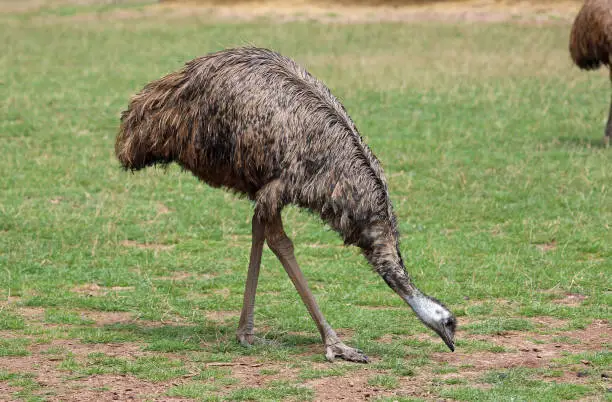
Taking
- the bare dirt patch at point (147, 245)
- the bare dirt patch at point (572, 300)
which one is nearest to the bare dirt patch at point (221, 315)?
the bare dirt patch at point (147, 245)

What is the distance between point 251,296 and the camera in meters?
6.36

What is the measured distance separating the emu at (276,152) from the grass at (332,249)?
0.46 meters

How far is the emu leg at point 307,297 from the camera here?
596cm

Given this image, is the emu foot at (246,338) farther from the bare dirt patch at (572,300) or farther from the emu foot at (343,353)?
the bare dirt patch at (572,300)

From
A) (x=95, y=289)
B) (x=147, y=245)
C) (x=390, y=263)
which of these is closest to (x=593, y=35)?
(x=147, y=245)

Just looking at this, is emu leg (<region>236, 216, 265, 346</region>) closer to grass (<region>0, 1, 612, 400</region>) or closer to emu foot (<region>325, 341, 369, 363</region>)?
grass (<region>0, 1, 612, 400</region>)

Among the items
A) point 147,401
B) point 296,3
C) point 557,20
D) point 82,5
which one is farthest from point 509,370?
point 82,5

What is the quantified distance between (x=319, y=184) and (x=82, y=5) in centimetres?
2253

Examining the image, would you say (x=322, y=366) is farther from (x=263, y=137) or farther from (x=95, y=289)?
(x=95, y=289)

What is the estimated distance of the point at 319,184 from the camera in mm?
5836

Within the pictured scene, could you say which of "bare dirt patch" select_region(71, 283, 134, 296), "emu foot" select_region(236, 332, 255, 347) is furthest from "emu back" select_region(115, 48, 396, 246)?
"bare dirt patch" select_region(71, 283, 134, 296)

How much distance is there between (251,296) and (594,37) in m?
7.17

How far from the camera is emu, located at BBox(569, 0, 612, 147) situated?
11906 mm

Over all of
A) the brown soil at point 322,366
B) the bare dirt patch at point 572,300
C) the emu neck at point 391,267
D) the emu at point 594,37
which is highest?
the emu at point 594,37
